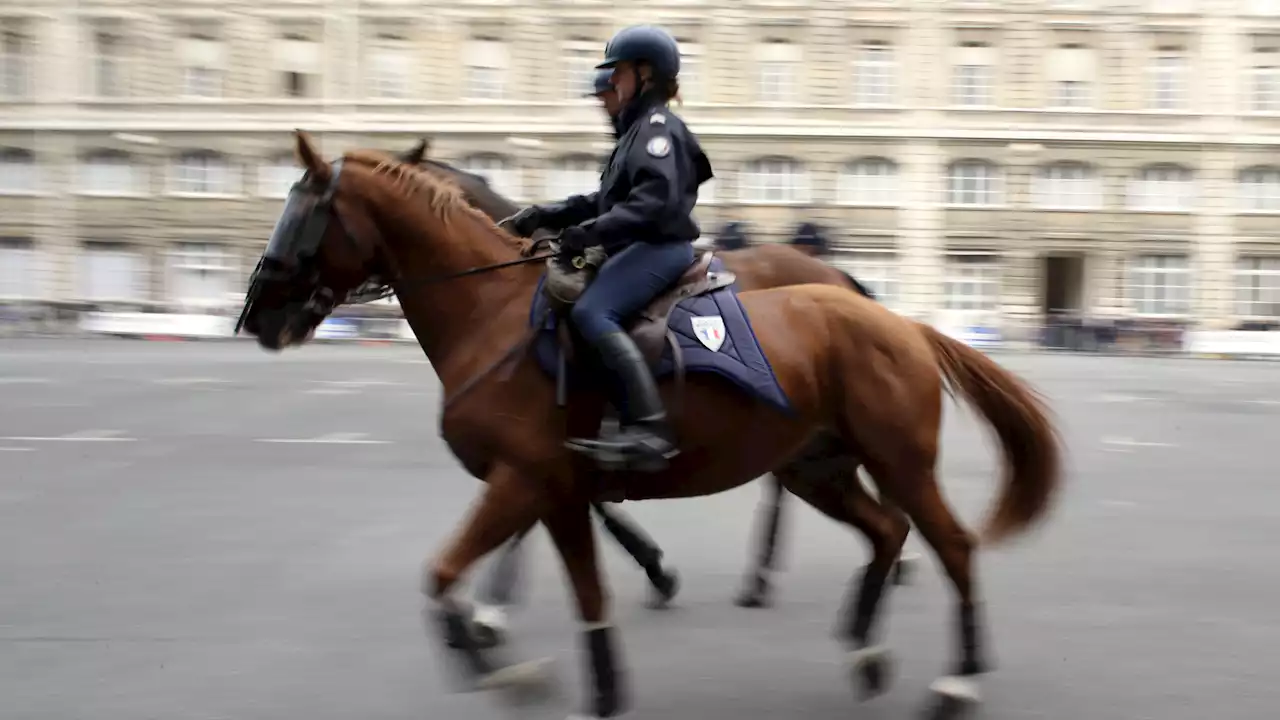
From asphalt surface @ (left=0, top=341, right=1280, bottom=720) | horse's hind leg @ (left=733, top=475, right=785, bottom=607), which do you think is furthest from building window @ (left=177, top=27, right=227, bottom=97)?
horse's hind leg @ (left=733, top=475, right=785, bottom=607)

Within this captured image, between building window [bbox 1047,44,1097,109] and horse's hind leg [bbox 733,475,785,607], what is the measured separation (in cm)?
3885

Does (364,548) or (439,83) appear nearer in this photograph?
(364,548)

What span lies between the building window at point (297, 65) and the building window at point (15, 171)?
943 centimetres

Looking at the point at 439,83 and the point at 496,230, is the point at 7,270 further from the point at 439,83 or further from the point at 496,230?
the point at 496,230

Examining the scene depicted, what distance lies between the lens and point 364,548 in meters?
7.70

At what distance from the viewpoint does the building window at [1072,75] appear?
4188cm

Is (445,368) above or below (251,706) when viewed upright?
above

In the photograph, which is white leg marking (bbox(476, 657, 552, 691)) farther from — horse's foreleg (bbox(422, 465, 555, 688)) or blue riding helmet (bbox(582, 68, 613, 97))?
blue riding helmet (bbox(582, 68, 613, 97))

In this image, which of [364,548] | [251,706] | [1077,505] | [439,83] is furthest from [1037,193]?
[251,706]

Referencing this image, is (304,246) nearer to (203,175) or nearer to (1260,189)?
(203,175)

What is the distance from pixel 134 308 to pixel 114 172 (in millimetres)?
5164

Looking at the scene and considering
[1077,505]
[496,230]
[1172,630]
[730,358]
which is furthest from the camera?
[1077,505]

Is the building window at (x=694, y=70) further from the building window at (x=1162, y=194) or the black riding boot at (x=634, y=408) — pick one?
the black riding boot at (x=634, y=408)

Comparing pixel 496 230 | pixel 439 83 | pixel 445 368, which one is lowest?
pixel 445 368
